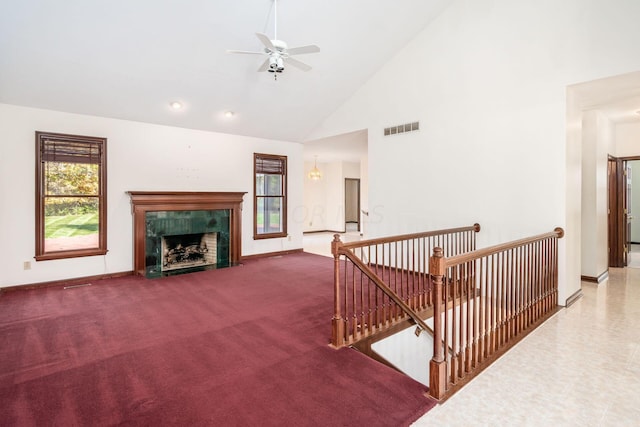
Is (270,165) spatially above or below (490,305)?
above

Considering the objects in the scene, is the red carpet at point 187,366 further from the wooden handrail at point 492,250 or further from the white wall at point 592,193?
the white wall at point 592,193

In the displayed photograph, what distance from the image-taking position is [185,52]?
453 cm

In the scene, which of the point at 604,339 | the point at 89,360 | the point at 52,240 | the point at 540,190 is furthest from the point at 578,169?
the point at 52,240

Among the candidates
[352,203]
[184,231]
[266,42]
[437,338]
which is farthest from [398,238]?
[352,203]

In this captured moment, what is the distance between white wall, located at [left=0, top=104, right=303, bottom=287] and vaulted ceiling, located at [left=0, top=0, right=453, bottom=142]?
278 millimetres

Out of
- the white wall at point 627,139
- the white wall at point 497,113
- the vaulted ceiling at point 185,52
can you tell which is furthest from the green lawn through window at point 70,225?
the white wall at point 627,139

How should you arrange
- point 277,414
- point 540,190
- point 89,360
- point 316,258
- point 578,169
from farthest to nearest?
point 316,258 → point 578,169 → point 540,190 → point 89,360 → point 277,414

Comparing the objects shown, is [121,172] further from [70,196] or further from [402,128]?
[402,128]

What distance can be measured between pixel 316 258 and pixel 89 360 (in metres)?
→ 5.01

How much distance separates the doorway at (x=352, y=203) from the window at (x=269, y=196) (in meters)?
4.88

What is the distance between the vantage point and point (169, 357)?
2887 mm

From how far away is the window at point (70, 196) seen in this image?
5082 millimetres

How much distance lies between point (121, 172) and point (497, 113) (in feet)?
19.7

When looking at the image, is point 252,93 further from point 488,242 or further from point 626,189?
point 626,189
